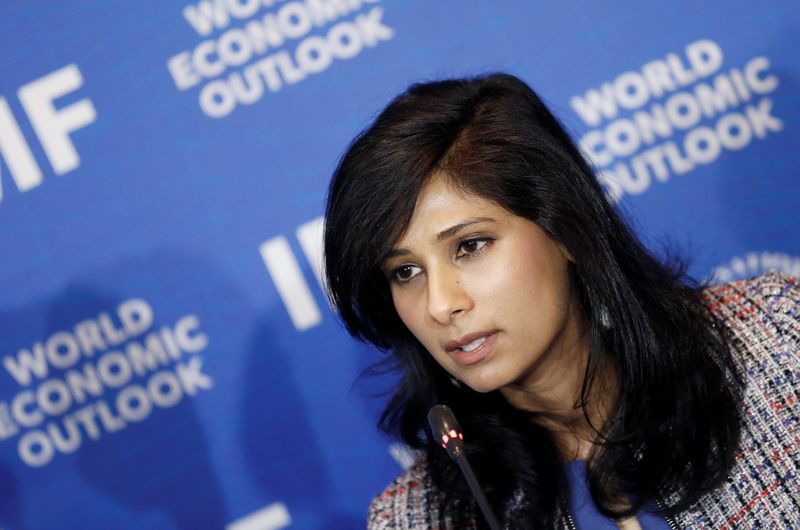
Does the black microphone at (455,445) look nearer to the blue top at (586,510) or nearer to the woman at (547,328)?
the woman at (547,328)

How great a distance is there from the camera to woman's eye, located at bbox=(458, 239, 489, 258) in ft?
5.19

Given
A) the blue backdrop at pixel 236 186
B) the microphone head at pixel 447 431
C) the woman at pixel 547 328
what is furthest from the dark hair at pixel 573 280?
the blue backdrop at pixel 236 186

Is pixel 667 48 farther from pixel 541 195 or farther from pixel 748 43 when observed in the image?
pixel 541 195

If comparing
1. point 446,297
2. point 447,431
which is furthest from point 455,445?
point 446,297

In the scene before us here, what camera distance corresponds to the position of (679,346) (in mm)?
1704

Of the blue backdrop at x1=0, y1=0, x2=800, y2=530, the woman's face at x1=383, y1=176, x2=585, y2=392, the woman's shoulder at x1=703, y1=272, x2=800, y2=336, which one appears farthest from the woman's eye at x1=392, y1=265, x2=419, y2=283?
the blue backdrop at x1=0, y1=0, x2=800, y2=530

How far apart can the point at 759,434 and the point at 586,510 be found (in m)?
0.32

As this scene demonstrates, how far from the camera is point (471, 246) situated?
158 centimetres

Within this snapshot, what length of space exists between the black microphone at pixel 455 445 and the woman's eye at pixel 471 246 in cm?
36

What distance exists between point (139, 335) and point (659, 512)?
1233mm

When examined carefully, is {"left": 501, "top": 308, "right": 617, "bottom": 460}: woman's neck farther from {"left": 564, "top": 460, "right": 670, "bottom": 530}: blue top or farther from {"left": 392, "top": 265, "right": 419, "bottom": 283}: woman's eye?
{"left": 392, "top": 265, "right": 419, "bottom": 283}: woman's eye

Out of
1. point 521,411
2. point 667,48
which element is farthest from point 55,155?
point 667,48

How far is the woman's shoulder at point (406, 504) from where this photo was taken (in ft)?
5.99

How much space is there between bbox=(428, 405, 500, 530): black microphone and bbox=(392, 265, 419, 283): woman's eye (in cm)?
→ 40
